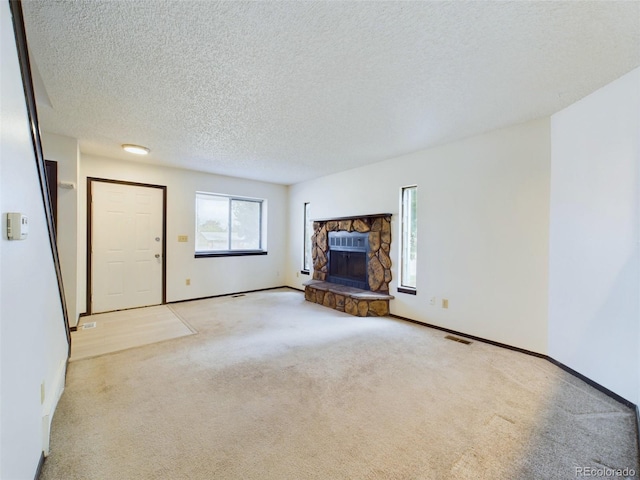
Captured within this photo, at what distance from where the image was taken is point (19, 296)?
119 cm

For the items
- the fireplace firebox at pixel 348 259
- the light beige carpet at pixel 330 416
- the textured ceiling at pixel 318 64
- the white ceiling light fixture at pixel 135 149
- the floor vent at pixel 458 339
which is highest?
the textured ceiling at pixel 318 64

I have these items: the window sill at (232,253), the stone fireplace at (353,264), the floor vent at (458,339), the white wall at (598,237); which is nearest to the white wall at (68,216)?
the window sill at (232,253)

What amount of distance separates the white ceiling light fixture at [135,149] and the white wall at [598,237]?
468 cm

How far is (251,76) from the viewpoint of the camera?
2.07m

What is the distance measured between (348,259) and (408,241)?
118cm

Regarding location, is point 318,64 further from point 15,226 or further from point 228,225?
point 228,225

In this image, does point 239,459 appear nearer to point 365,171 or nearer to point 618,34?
point 618,34

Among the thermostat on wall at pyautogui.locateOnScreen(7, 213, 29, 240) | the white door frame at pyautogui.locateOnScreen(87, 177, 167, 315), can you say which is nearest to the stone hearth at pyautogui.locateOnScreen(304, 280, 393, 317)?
the white door frame at pyautogui.locateOnScreen(87, 177, 167, 315)

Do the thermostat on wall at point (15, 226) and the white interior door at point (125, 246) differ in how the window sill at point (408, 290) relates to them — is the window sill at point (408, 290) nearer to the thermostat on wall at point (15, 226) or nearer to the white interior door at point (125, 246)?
the thermostat on wall at point (15, 226)

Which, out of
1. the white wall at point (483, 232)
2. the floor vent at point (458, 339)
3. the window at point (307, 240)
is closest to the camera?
the white wall at point (483, 232)

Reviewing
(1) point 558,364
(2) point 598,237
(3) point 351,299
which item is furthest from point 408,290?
(2) point 598,237

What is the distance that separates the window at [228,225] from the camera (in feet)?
17.2

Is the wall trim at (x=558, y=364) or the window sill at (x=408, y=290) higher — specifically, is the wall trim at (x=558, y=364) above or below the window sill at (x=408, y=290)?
below

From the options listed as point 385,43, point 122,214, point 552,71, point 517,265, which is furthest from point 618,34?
point 122,214
